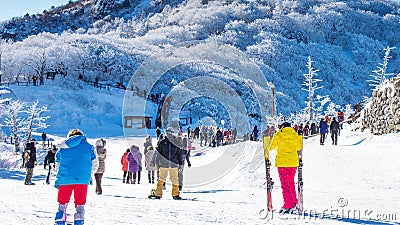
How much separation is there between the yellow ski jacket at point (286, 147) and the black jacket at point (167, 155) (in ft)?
8.47

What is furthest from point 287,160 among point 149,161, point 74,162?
point 149,161

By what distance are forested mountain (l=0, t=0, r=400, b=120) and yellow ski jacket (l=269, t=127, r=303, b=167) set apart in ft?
200

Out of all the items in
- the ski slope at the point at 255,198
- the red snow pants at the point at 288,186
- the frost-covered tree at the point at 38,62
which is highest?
the frost-covered tree at the point at 38,62

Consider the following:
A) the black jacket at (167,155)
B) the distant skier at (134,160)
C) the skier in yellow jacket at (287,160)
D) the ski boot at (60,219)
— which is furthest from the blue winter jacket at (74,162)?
the distant skier at (134,160)

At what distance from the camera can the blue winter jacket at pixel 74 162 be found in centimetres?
610

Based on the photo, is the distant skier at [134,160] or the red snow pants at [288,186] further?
the distant skier at [134,160]

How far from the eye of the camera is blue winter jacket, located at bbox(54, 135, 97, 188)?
610 cm

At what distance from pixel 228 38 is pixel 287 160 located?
13234cm

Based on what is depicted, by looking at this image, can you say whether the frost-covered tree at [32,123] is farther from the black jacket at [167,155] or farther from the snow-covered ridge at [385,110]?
the black jacket at [167,155]

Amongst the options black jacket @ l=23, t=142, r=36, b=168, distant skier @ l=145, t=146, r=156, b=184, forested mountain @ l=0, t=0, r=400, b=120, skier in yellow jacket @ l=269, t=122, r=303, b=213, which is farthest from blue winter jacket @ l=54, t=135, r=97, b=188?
forested mountain @ l=0, t=0, r=400, b=120

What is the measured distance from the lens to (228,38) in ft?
452

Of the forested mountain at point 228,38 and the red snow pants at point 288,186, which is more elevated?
the forested mountain at point 228,38

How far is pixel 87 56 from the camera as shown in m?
75.6

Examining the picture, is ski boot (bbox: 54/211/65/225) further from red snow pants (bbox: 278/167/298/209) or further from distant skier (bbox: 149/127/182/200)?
distant skier (bbox: 149/127/182/200)
